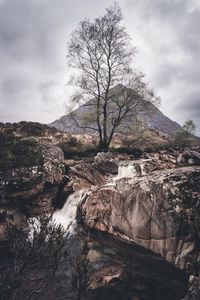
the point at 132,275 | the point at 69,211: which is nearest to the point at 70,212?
the point at 69,211

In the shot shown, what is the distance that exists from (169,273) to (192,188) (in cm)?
339

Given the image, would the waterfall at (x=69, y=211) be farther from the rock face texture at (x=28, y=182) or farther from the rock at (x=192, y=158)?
the rock at (x=192, y=158)

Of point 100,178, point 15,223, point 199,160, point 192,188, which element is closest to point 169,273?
point 192,188

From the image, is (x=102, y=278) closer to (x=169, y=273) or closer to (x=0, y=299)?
(x=169, y=273)

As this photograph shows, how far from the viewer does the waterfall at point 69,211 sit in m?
15.6

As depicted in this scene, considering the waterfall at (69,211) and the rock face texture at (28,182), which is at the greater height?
the rock face texture at (28,182)

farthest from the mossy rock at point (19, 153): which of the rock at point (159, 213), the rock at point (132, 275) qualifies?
the rock at point (132, 275)

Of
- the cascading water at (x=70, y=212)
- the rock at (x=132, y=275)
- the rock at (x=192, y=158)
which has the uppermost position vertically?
the rock at (x=192, y=158)

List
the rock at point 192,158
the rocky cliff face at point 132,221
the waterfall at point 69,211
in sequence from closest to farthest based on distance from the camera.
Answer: the rocky cliff face at point 132,221 → the waterfall at point 69,211 → the rock at point 192,158

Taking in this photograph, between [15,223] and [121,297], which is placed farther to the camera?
[15,223]

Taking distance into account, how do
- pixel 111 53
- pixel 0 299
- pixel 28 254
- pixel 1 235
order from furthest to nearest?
1. pixel 111 53
2. pixel 1 235
3. pixel 28 254
4. pixel 0 299

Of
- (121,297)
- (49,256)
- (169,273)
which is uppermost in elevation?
(49,256)

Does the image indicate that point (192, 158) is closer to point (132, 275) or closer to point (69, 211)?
point (69, 211)

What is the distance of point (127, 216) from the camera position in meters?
12.4
